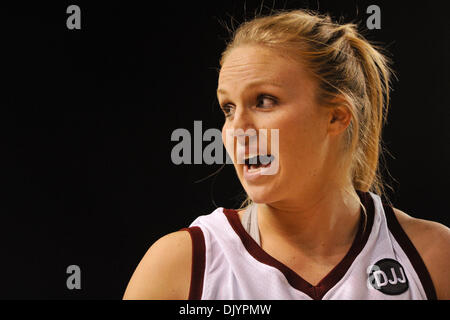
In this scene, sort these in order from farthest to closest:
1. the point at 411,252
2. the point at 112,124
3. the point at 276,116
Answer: the point at 112,124
the point at 411,252
the point at 276,116

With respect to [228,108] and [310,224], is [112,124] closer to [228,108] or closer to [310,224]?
[228,108]

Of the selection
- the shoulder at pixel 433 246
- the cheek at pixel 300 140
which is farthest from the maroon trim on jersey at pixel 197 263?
the shoulder at pixel 433 246

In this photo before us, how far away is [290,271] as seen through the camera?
1.20 meters

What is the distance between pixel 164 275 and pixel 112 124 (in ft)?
1.83

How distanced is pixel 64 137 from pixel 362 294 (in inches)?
35.2

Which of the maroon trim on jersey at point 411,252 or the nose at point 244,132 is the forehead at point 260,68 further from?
the maroon trim on jersey at point 411,252

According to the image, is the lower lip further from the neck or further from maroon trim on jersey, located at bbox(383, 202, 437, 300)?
maroon trim on jersey, located at bbox(383, 202, 437, 300)

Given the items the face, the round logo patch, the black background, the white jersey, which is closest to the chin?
the face

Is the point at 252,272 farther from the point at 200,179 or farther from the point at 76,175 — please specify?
the point at 76,175

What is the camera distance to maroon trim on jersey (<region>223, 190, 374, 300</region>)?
118 cm

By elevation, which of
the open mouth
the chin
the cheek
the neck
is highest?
the cheek

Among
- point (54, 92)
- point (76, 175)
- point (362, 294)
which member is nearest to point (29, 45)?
point (54, 92)

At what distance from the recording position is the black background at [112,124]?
1533 millimetres

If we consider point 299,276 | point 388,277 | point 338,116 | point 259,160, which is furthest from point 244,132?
point 388,277
